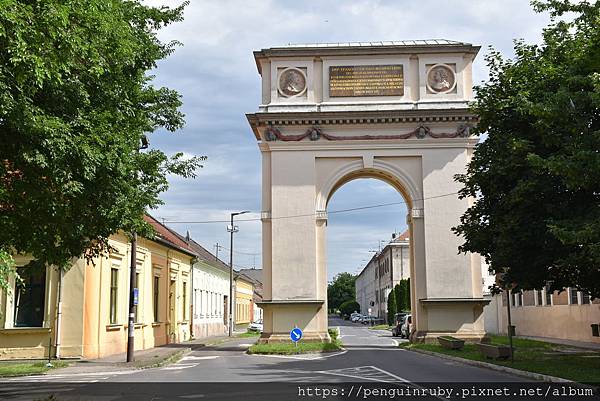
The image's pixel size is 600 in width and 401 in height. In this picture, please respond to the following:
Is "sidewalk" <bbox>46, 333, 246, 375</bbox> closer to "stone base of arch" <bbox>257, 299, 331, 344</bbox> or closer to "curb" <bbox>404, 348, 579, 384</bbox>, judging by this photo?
"stone base of arch" <bbox>257, 299, 331, 344</bbox>

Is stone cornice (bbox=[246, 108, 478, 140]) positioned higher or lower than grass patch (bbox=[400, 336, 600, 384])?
higher

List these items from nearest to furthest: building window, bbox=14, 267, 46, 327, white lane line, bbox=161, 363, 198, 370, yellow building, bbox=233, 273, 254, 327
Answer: white lane line, bbox=161, 363, 198, 370 → building window, bbox=14, 267, 46, 327 → yellow building, bbox=233, 273, 254, 327

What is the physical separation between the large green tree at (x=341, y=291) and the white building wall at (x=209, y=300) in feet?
349

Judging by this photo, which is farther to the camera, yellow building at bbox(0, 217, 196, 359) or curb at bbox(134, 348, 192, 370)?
yellow building at bbox(0, 217, 196, 359)

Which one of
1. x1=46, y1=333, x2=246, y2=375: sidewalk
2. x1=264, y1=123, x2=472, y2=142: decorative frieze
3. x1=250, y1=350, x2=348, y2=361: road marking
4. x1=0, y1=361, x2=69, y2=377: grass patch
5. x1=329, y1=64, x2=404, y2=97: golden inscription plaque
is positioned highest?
x1=329, y1=64, x2=404, y2=97: golden inscription plaque

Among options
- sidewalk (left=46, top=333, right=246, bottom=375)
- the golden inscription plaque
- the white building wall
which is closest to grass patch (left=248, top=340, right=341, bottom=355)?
sidewalk (left=46, top=333, right=246, bottom=375)

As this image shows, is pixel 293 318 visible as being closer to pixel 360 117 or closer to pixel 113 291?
pixel 113 291

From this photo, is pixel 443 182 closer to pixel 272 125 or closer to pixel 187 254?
pixel 272 125

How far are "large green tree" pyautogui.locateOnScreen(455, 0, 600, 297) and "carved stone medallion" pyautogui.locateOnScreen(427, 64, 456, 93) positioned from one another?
12811mm

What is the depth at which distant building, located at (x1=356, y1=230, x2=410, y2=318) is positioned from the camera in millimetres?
79750

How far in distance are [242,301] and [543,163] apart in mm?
63843

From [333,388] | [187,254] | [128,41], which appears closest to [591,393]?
[333,388]

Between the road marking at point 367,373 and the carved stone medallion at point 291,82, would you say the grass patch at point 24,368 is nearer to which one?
the road marking at point 367,373

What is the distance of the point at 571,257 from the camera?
15.0 m
